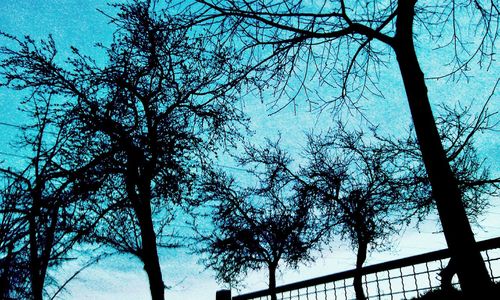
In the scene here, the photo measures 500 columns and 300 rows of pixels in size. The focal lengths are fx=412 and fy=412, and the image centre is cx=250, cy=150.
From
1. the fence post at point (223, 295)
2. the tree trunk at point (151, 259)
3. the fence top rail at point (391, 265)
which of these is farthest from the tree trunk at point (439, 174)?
the tree trunk at point (151, 259)

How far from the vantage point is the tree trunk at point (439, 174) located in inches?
144

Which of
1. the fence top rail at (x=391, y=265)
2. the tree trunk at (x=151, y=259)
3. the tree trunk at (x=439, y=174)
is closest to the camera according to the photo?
the tree trunk at (x=439, y=174)

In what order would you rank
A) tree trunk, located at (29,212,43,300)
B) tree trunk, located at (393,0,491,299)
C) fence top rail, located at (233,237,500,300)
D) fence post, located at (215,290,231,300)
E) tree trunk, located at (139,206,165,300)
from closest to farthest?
1. tree trunk, located at (393,0,491,299)
2. fence top rail, located at (233,237,500,300)
3. fence post, located at (215,290,231,300)
4. tree trunk, located at (29,212,43,300)
5. tree trunk, located at (139,206,165,300)

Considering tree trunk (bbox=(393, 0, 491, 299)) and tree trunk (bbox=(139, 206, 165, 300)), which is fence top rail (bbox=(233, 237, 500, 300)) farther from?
tree trunk (bbox=(139, 206, 165, 300))

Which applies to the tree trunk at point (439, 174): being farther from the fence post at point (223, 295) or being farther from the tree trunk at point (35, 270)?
the tree trunk at point (35, 270)

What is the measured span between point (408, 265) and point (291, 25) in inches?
126

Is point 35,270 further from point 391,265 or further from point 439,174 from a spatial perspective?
point 439,174

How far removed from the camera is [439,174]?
3963 millimetres

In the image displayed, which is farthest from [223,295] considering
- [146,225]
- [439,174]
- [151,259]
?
[439,174]

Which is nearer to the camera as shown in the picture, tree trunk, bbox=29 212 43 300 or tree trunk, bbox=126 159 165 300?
tree trunk, bbox=29 212 43 300

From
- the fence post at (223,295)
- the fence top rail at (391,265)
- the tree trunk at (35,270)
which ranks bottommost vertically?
the fence top rail at (391,265)

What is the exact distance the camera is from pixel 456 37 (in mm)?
5746

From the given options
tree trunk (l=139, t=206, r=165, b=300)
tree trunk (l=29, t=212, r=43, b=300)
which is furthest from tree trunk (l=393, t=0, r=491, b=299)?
tree trunk (l=139, t=206, r=165, b=300)

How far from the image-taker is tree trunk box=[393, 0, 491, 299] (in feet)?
12.0
